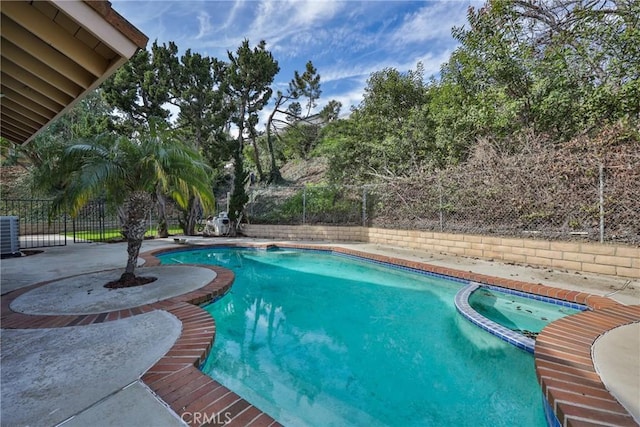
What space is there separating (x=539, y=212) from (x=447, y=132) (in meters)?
4.91

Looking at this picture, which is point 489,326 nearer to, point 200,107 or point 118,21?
point 118,21

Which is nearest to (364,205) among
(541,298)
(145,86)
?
(541,298)

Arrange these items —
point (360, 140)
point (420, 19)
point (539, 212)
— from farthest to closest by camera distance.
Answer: point (360, 140) → point (420, 19) → point (539, 212)

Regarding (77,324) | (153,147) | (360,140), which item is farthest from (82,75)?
(360,140)

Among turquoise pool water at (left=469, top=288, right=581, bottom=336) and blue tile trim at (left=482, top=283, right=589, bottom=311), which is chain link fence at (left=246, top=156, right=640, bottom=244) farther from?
turquoise pool water at (left=469, top=288, right=581, bottom=336)

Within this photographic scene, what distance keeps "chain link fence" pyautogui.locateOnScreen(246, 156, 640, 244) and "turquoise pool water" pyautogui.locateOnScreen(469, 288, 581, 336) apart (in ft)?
8.45

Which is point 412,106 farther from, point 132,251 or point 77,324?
point 77,324

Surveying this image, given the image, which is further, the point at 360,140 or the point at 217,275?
the point at 360,140

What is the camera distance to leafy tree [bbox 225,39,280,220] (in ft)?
52.4

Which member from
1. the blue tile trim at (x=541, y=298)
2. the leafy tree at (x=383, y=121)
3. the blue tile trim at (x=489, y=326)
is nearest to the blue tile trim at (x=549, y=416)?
the blue tile trim at (x=489, y=326)

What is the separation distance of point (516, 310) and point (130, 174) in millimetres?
6628

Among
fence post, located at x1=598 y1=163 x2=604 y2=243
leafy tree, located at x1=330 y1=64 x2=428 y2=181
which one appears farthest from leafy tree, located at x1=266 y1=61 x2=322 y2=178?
fence post, located at x1=598 y1=163 x2=604 y2=243

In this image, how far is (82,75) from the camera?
138 inches

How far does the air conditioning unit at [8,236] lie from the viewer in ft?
27.0
